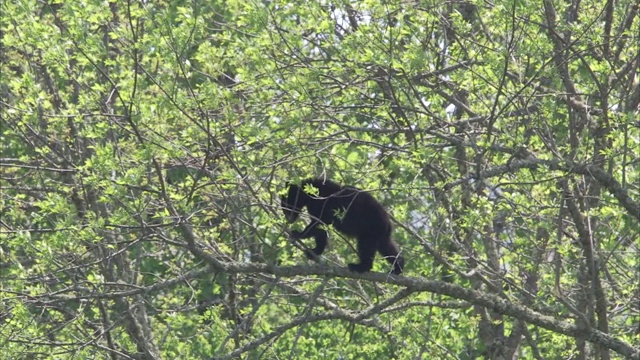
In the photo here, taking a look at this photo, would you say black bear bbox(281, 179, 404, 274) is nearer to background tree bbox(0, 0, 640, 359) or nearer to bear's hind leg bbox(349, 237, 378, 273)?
bear's hind leg bbox(349, 237, 378, 273)

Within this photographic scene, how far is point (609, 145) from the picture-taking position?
10.4 meters

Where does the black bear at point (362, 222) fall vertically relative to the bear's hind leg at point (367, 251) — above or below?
above

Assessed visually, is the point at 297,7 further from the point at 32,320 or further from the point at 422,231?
the point at 32,320

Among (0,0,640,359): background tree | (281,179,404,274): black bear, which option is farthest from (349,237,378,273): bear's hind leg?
(0,0,640,359): background tree

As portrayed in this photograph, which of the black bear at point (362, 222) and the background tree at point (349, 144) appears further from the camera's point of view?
the black bear at point (362, 222)

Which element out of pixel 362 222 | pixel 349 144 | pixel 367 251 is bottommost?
pixel 367 251

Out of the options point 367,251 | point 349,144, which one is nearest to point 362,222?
point 367,251

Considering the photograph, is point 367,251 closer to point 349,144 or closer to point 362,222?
point 362,222

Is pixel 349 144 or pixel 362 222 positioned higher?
pixel 349 144

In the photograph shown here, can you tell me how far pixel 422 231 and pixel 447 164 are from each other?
132 centimetres

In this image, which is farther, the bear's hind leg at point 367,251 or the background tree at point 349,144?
the bear's hind leg at point 367,251

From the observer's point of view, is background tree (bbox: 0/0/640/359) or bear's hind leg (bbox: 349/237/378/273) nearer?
background tree (bbox: 0/0/640/359)

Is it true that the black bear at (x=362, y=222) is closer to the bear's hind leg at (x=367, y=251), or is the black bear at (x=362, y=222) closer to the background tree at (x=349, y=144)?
the bear's hind leg at (x=367, y=251)

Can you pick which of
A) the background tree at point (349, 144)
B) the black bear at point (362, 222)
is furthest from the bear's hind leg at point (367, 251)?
the background tree at point (349, 144)
